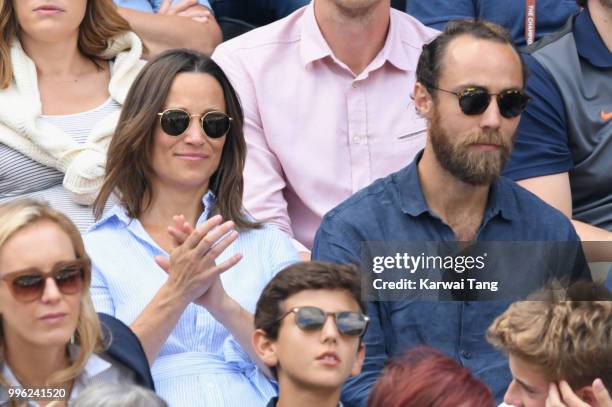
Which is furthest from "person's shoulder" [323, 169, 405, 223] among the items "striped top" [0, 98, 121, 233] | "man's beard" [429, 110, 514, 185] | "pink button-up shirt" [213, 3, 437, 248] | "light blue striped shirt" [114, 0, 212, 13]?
"light blue striped shirt" [114, 0, 212, 13]

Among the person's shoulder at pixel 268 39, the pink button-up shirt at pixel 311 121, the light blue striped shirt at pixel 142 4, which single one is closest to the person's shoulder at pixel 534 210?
the pink button-up shirt at pixel 311 121

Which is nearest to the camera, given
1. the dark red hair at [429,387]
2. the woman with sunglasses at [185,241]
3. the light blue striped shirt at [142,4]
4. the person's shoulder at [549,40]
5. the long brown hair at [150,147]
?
the dark red hair at [429,387]

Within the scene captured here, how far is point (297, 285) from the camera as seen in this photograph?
12.2 ft

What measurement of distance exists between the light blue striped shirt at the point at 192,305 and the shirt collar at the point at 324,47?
88 centimetres

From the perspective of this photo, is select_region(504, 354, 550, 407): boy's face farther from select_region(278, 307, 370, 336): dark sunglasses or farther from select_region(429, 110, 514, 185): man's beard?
select_region(429, 110, 514, 185): man's beard

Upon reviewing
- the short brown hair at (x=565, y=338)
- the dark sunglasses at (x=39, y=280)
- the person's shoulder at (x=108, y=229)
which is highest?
the dark sunglasses at (x=39, y=280)

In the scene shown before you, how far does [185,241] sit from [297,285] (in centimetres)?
42

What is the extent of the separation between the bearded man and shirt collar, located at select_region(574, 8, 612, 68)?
649 mm

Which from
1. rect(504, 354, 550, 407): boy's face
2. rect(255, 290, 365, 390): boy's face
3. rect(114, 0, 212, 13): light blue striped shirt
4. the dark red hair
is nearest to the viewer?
the dark red hair

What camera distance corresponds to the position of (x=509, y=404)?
3.80m

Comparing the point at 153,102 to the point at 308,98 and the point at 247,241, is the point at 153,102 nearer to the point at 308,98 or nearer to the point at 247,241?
the point at 247,241

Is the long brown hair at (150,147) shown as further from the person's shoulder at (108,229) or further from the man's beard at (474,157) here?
the man's beard at (474,157)

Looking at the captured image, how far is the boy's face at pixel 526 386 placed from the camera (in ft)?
12.2

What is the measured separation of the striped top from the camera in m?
4.76
